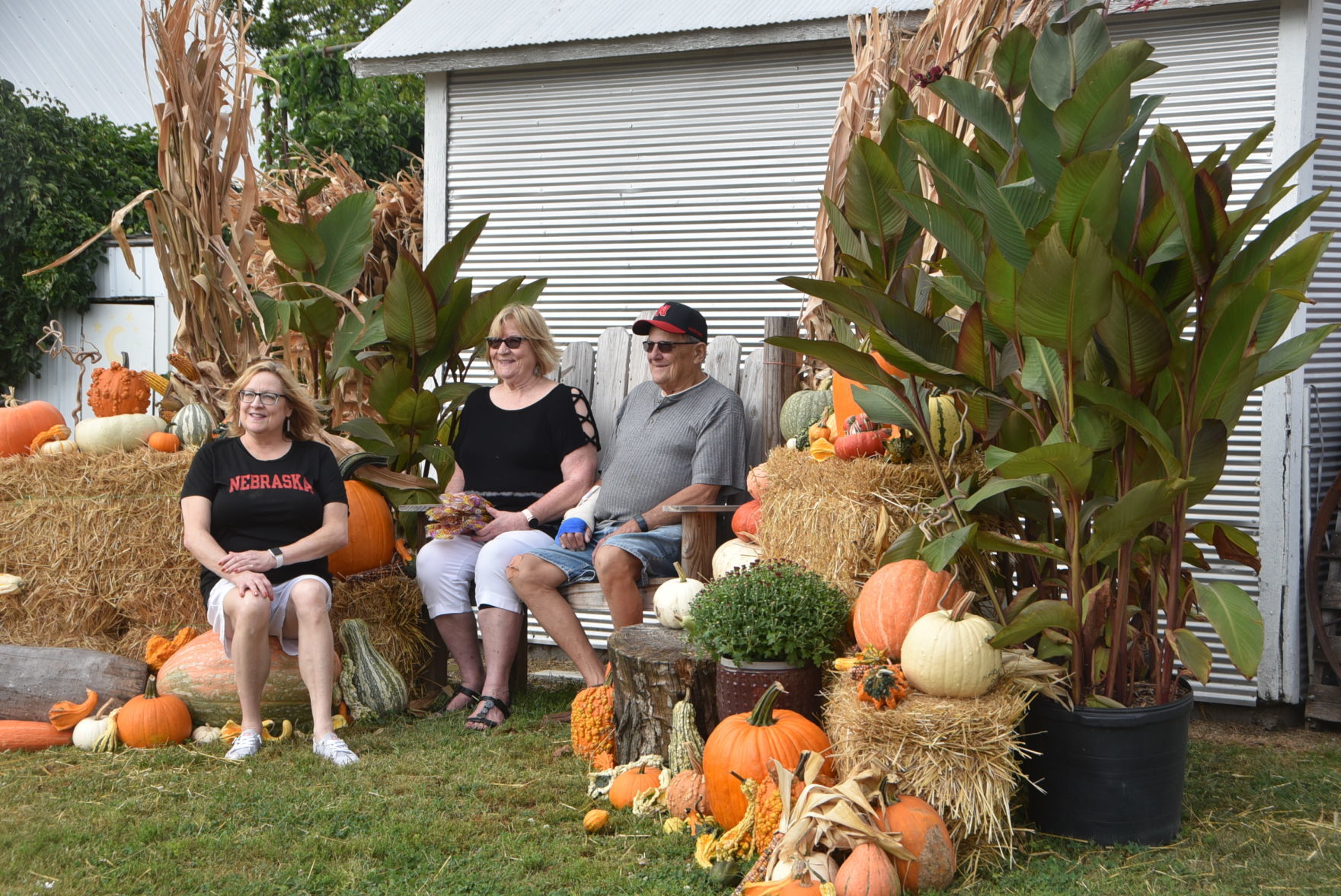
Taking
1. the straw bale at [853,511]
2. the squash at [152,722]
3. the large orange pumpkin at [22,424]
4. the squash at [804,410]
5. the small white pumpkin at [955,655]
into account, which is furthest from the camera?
the large orange pumpkin at [22,424]

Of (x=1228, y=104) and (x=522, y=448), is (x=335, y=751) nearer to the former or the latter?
(x=522, y=448)

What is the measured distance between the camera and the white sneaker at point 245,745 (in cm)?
375

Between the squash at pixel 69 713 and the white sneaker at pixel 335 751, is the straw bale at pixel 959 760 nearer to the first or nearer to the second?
the white sneaker at pixel 335 751

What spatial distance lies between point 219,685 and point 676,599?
64.8 inches

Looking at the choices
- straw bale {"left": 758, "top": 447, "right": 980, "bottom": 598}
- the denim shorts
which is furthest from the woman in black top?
straw bale {"left": 758, "top": 447, "right": 980, "bottom": 598}

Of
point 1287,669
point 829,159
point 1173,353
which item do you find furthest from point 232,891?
point 1287,669

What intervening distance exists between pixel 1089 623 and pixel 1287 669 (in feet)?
6.20

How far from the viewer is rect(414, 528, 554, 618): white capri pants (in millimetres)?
4352

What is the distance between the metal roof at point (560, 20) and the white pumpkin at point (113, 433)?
83.7 inches

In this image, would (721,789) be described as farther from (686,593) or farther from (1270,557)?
(1270,557)

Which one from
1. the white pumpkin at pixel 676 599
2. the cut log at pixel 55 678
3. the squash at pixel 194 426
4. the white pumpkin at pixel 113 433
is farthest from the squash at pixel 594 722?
the white pumpkin at pixel 113 433

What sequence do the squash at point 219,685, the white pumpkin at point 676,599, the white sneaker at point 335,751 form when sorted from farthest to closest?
the squash at point 219,685
the white pumpkin at point 676,599
the white sneaker at point 335,751

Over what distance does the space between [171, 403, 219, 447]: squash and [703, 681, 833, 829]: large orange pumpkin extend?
2.85 m

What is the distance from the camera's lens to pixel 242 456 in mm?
4137
